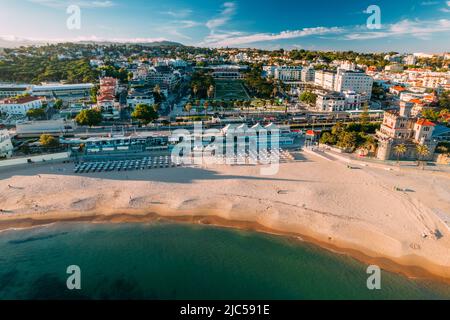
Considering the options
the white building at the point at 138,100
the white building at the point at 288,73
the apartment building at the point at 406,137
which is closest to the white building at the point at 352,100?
the apartment building at the point at 406,137

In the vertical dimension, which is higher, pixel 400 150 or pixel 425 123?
pixel 425 123

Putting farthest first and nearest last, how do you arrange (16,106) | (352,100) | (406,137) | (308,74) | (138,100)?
(308,74)
(352,100)
(138,100)
(16,106)
(406,137)

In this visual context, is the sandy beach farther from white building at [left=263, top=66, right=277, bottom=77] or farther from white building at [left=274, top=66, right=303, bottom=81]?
white building at [left=263, top=66, right=277, bottom=77]

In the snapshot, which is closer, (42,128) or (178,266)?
(178,266)

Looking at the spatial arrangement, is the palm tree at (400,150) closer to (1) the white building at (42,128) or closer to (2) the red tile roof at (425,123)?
(2) the red tile roof at (425,123)

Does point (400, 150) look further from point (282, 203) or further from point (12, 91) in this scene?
point (12, 91)

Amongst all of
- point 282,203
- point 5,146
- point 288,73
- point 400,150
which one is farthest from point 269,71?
point 5,146
